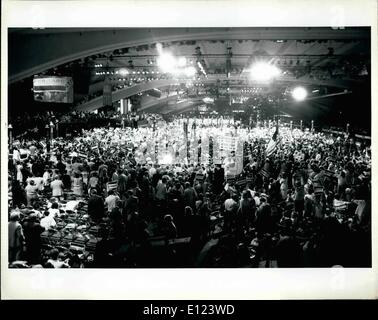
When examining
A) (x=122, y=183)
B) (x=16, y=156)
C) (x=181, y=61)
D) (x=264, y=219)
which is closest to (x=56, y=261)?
(x=16, y=156)

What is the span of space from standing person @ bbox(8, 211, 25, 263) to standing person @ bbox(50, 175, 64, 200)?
1397 millimetres

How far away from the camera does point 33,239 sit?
18.9 ft

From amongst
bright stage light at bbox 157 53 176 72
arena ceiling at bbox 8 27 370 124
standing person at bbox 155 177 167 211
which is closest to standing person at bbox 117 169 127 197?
standing person at bbox 155 177 167 211

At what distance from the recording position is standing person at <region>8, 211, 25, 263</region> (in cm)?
586

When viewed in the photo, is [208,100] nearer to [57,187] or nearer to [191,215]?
[57,187]

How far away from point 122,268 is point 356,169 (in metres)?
4.87

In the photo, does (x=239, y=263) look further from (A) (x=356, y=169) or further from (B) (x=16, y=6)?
(B) (x=16, y=6)

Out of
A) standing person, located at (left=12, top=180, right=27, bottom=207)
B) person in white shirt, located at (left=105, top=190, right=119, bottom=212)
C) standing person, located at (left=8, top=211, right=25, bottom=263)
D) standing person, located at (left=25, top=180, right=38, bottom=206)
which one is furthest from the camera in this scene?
person in white shirt, located at (left=105, top=190, right=119, bottom=212)

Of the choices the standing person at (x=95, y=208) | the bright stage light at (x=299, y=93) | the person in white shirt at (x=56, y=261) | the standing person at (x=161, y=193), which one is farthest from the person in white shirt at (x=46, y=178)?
the bright stage light at (x=299, y=93)

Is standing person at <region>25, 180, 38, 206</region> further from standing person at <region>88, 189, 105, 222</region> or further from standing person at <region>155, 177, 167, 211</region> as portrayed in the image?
standing person at <region>155, 177, 167, 211</region>

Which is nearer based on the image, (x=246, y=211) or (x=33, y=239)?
(x=33, y=239)

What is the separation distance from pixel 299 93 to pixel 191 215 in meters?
9.79

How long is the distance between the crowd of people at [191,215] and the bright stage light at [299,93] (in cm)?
611
